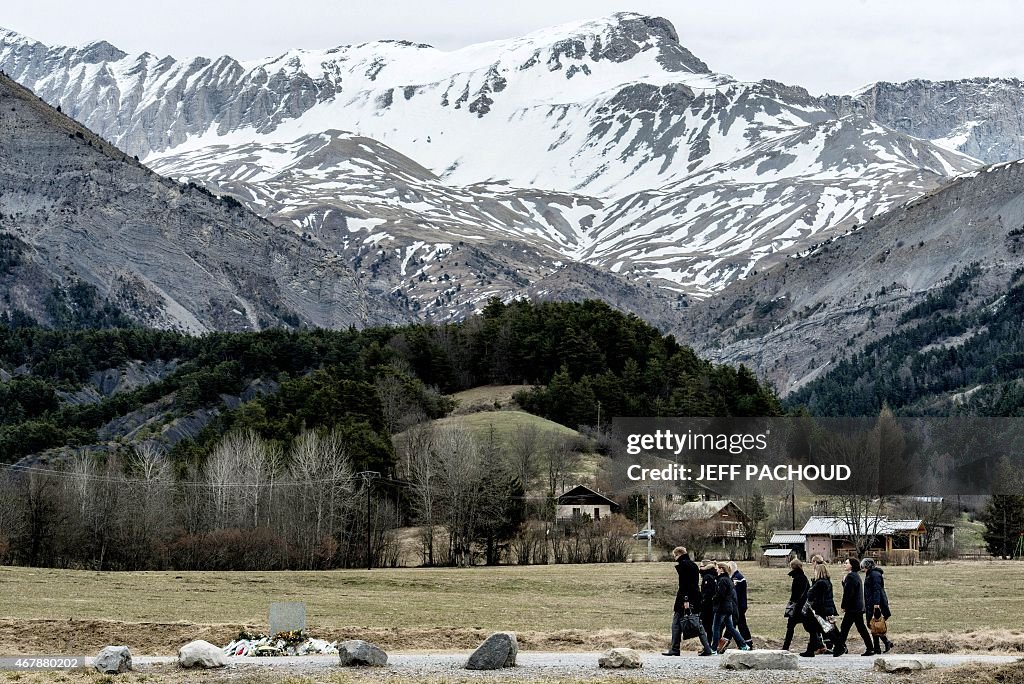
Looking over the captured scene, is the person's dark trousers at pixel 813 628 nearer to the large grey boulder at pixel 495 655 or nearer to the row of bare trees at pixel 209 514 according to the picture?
the large grey boulder at pixel 495 655

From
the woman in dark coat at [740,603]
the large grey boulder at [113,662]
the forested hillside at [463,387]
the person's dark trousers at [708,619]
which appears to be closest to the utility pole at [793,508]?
the forested hillside at [463,387]

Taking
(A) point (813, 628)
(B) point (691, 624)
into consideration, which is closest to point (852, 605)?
(A) point (813, 628)

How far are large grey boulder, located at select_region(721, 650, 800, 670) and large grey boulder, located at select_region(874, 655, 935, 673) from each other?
1.66 meters

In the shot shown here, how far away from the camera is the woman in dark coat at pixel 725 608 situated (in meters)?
34.8

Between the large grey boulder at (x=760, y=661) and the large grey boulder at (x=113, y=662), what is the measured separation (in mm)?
12423

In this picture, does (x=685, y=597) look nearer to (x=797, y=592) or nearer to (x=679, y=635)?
(x=679, y=635)

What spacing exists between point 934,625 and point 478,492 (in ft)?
228

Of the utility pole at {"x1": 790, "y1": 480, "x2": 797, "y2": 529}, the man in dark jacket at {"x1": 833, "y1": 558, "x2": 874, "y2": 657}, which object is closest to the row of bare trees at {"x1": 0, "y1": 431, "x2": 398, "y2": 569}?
the utility pole at {"x1": 790, "y1": 480, "x2": 797, "y2": 529}

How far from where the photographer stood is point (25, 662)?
1331 inches

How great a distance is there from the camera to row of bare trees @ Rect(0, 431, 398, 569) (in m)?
99.7

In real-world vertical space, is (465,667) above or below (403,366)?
below

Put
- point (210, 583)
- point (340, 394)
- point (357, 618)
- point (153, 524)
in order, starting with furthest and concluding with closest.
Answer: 1. point (340, 394)
2. point (153, 524)
3. point (210, 583)
4. point (357, 618)

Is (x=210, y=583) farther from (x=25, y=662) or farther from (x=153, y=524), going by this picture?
(x=25, y=662)

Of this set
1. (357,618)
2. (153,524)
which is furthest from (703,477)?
(357,618)
